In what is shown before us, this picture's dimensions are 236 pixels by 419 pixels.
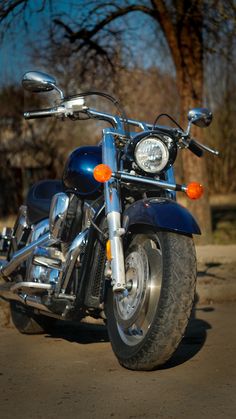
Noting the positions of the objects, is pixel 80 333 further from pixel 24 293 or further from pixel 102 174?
pixel 102 174

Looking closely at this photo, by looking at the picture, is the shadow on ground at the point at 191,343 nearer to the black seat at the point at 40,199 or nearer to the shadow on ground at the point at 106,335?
the shadow on ground at the point at 106,335

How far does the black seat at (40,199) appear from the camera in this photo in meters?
5.91

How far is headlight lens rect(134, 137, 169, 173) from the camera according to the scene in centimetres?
459

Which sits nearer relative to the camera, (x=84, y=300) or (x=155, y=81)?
(x=84, y=300)

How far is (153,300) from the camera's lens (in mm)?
4441

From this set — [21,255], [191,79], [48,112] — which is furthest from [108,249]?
[191,79]

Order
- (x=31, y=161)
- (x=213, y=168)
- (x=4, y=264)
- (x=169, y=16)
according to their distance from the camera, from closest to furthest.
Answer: (x=4, y=264), (x=169, y=16), (x=31, y=161), (x=213, y=168)

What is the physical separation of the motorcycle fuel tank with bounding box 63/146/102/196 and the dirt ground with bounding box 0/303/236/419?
1141 millimetres

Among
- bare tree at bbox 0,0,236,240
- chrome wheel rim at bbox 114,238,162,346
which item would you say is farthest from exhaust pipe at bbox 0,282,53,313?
bare tree at bbox 0,0,236,240

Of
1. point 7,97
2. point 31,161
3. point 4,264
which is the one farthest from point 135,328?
point 31,161

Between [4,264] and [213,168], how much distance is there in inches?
990

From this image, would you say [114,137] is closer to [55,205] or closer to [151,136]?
[151,136]

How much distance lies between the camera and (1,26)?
1193cm

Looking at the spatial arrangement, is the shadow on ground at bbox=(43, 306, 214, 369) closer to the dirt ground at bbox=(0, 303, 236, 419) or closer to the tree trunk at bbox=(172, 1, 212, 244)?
the dirt ground at bbox=(0, 303, 236, 419)
